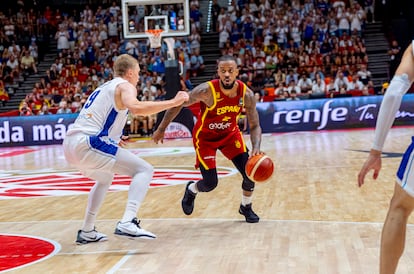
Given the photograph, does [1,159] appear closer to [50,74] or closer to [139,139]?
[139,139]

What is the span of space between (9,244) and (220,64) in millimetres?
2763

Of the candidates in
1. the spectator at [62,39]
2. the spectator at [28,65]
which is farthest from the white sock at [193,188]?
the spectator at [28,65]

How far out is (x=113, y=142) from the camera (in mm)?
6098

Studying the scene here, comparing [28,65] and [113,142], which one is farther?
[28,65]

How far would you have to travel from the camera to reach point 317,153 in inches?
547

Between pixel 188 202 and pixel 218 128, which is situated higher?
pixel 218 128

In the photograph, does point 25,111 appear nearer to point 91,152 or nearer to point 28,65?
point 28,65

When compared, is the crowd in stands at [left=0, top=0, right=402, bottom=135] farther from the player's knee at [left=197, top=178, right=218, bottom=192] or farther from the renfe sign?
the player's knee at [left=197, top=178, right=218, bottom=192]

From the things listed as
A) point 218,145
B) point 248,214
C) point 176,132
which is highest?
point 218,145

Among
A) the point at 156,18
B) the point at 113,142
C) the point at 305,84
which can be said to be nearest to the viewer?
the point at 113,142

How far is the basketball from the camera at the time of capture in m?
6.64

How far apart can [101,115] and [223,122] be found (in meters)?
1.57

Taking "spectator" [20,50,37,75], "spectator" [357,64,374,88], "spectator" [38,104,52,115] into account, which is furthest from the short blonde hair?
"spectator" [20,50,37,75]

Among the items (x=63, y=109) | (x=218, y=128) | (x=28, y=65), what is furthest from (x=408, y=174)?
(x=28, y=65)
